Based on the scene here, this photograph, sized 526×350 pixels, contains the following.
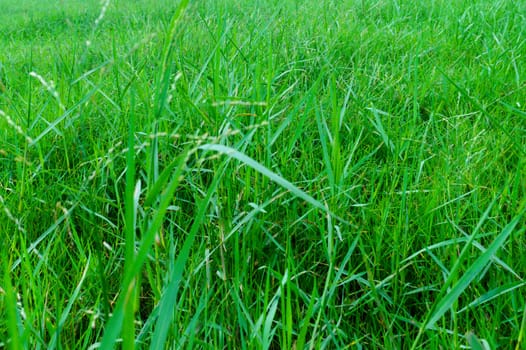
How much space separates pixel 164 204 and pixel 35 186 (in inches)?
37.4

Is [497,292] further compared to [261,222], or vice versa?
[261,222]

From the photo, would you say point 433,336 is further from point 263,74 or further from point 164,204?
point 263,74

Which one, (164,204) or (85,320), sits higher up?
(164,204)

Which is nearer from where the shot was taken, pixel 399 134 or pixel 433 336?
pixel 433 336

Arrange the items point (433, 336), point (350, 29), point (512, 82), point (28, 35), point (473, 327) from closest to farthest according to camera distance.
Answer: point (433, 336)
point (473, 327)
point (512, 82)
point (350, 29)
point (28, 35)

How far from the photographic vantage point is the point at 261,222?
3.07 ft

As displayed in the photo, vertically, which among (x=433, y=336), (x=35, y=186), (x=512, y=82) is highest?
(x=35, y=186)

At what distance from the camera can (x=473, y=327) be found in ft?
2.52

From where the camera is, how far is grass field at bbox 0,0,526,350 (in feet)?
1.96

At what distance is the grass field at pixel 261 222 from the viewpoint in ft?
1.96

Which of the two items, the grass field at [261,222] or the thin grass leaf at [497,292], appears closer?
the grass field at [261,222]

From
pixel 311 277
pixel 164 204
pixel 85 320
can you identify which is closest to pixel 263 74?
pixel 311 277

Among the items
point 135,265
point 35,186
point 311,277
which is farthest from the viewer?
point 35,186

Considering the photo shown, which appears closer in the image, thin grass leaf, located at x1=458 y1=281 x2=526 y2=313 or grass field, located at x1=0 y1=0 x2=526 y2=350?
grass field, located at x1=0 y1=0 x2=526 y2=350
